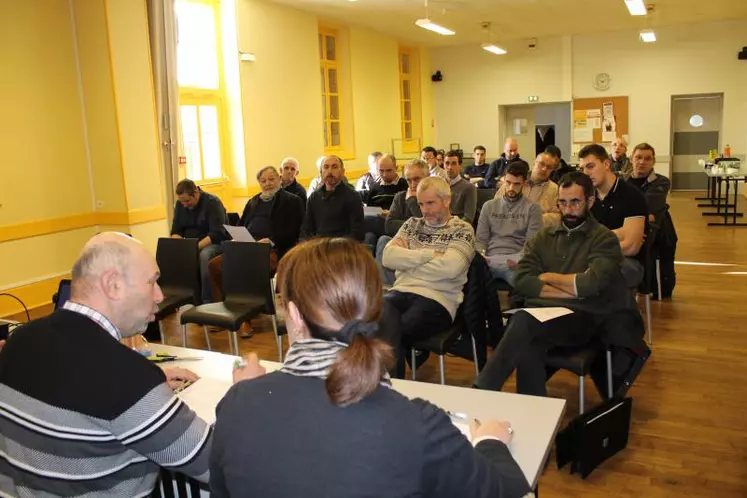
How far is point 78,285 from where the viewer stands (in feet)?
5.23

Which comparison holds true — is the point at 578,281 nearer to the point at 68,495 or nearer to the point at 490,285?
the point at 490,285

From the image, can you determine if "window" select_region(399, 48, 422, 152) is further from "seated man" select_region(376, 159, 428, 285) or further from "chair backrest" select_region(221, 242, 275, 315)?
"chair backrest" select_region(221, 242, 275, 315)

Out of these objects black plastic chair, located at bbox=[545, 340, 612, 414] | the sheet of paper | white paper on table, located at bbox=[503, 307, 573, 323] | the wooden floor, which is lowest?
the wooden floor

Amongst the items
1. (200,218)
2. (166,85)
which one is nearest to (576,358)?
(200,218)

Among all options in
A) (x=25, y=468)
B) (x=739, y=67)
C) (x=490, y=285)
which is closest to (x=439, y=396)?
(x=25, y=468)

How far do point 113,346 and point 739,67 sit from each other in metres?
14.3

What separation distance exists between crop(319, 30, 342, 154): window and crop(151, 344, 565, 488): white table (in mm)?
8963

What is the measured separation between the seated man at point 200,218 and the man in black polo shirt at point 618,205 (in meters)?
3.07

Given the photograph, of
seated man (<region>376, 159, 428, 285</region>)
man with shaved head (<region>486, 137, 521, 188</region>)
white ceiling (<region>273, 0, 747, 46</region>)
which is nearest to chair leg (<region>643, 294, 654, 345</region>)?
seated man (<region>376, 159, 428, 285</region>)

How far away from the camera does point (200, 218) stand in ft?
18.5

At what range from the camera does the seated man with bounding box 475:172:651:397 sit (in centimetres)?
308

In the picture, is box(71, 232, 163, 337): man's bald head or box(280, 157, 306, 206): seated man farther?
box(280, 157, 306, 206): seated man

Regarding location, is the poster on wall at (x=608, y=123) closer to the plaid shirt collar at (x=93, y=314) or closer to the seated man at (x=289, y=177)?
the seated man at (x=289, y=177)

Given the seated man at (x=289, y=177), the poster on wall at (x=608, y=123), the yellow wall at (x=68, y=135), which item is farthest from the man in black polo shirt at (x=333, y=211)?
the poster on wall at (x=608, y=123)
